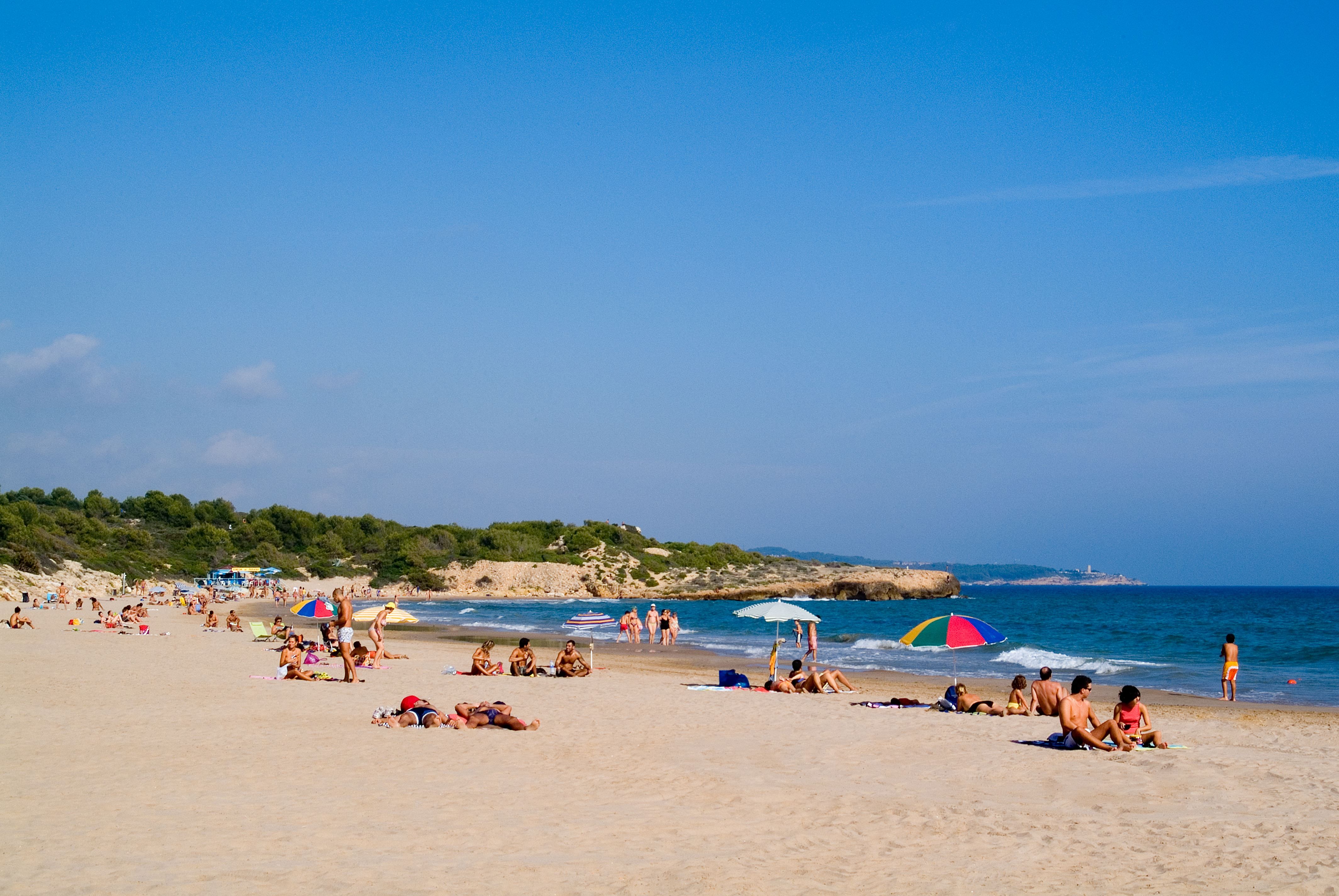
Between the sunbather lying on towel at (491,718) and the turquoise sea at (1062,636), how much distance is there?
46.2 ft

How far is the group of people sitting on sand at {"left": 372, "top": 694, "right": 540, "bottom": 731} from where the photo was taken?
1213 cm

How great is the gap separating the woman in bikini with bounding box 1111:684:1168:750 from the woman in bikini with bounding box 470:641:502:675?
11.4 m

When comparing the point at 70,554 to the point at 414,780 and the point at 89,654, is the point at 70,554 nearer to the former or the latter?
the point at 89,654

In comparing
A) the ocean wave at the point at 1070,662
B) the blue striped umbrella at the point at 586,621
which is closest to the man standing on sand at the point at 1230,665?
the ocean wave at the point at 1070,662

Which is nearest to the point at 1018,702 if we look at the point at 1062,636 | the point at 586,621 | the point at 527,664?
the point at 527,664

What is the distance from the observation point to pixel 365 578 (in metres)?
87.6

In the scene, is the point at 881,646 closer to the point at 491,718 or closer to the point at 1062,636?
the point at 1062,636

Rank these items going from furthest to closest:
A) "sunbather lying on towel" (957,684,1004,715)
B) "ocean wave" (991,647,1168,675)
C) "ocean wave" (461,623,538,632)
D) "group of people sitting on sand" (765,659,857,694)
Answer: "ocean wave" (461,623,538,632)
"ocean wave" (991,647,1168,675)
"group of people sitting on sand" (765,659,857,694)
"sunbather lying on towel" (957,684,1004,715)

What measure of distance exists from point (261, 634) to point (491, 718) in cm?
1773

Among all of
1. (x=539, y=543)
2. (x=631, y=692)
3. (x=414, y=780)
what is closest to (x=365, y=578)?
(x=539, y=543)

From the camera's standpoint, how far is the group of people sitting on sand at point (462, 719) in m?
12.1

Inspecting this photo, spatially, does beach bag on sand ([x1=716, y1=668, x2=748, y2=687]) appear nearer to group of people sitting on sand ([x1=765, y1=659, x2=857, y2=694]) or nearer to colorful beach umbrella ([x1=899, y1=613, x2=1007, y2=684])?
group of people sitting on sand ([x1=765, y1=659, x2=857, y2=694])

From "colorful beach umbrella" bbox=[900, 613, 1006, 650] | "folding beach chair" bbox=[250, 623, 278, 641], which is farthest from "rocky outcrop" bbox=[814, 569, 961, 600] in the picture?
"colorful beach umbrella" bbox=[900, 613, 1006, 650]

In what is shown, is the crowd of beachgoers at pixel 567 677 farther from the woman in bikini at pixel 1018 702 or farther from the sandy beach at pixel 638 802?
the sandy beach at pixel 638 802
